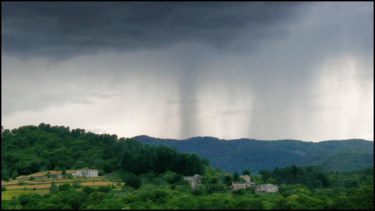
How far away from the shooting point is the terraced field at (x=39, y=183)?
2126 inches

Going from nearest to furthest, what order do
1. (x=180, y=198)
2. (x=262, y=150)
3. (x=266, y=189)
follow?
1. (x=180, y=198)
2. (x=266, y=189)
3. (x=262, y=150)

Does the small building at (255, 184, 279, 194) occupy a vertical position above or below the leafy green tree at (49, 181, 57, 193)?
below

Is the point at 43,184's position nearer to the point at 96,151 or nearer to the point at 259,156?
the point at 96,151

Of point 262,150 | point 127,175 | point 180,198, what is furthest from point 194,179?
point 262,150

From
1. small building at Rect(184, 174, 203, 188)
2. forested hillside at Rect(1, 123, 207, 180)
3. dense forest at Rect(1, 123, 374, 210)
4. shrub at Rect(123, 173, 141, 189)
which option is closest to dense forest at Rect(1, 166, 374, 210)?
dense forest at Rect(1, 123, 374, 210)

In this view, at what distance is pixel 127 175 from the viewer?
228ft

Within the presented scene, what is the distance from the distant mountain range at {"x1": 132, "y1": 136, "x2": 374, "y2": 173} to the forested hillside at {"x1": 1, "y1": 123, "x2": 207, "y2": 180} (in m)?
37.5

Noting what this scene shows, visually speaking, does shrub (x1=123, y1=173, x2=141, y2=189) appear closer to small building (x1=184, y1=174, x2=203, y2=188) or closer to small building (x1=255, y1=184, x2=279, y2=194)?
small building (x1=184, y1=174, x2=203, y2=188)

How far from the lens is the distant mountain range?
4835 inches

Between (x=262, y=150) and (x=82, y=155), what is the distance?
245ft

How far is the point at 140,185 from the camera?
64.6 meters

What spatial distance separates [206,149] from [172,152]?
73840 millimetres

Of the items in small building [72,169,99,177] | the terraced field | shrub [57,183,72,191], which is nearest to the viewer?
the terraced field

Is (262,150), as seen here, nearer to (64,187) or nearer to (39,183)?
(39,183)
